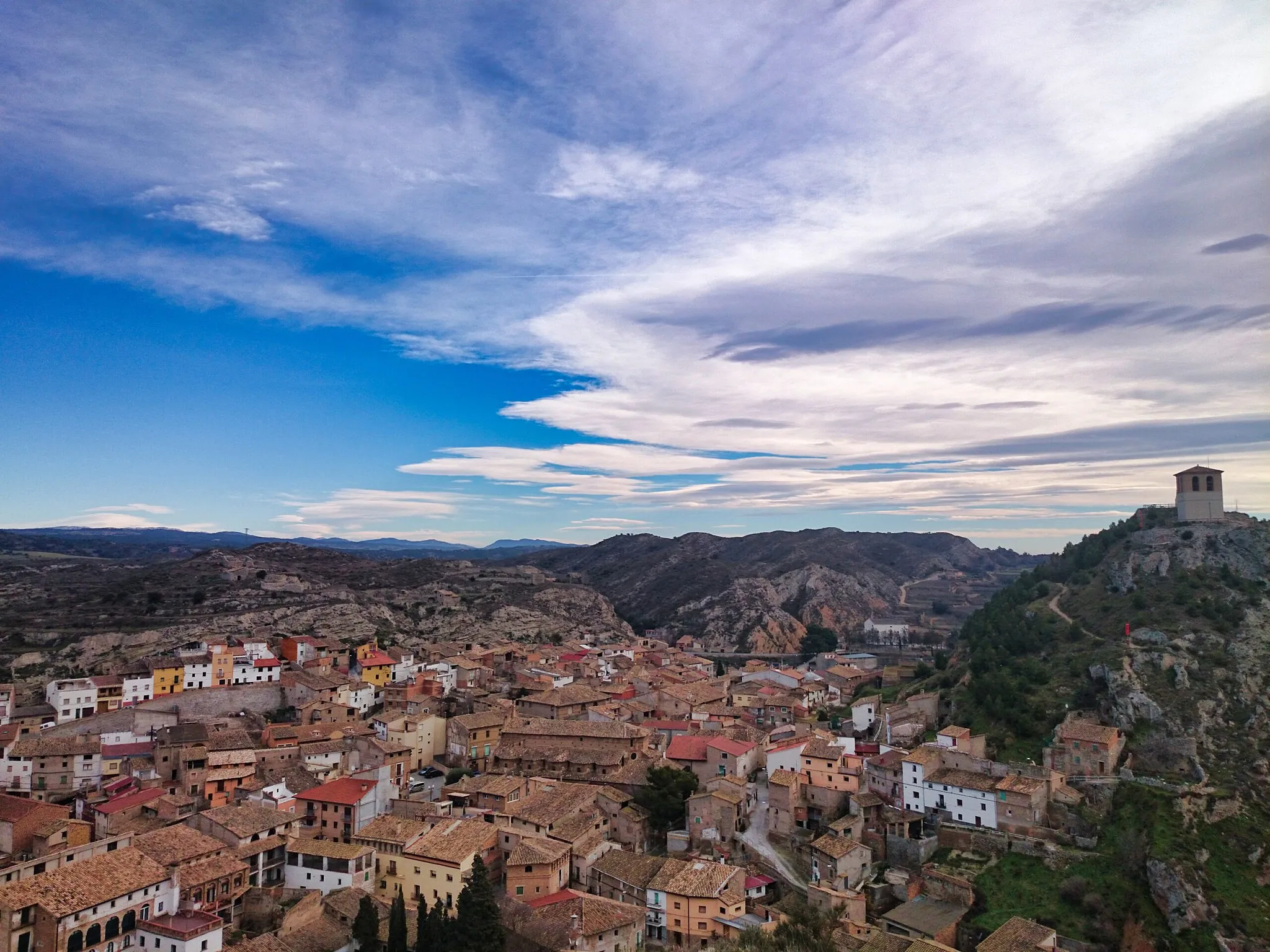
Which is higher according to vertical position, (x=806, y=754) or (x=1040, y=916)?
(x=806, y=754)

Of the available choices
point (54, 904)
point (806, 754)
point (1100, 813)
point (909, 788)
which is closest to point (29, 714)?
point (54, 904)

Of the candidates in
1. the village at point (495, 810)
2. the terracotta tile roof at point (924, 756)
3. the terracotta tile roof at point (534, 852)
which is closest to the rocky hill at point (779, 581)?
the village at point (495, 810)

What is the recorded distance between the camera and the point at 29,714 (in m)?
45.3

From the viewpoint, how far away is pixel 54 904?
24.9 metres

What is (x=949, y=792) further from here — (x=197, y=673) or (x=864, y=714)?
(x=197, y=673)

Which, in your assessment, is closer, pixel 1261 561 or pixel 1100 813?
pixel 1100 813

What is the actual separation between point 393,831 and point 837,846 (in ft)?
58.1

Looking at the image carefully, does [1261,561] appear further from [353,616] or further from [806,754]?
[353,616]

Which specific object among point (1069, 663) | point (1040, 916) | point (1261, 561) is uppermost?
point (1261, 561)

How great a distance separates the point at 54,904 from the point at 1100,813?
40.0 metres

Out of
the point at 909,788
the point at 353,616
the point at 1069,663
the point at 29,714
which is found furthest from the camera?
the point at 353,616

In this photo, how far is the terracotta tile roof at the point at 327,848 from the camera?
3120 centimetres

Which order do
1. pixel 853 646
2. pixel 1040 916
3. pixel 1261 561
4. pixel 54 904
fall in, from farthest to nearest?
pixel 853 646, pixel 1261 561, pixel 1040 916, pixel 54 904

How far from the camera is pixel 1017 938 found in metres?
27.8
